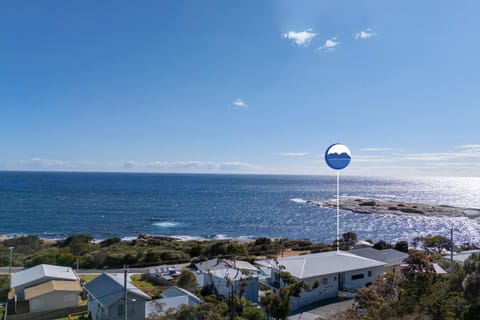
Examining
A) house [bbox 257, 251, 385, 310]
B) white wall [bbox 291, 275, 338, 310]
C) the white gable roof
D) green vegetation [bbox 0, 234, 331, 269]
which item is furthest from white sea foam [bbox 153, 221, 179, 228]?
white wall [bbox 291, 275, 338, 310]

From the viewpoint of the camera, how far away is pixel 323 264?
Result: 84.7 feet

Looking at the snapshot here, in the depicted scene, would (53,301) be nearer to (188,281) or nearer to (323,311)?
(188,281)

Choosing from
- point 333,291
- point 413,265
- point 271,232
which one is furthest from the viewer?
point 271,232

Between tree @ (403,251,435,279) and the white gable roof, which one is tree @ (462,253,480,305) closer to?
tree @ (403,251,435,279)

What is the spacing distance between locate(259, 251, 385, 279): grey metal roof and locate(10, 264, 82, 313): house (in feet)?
42.3

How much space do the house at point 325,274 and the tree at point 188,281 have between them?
16.2 ft

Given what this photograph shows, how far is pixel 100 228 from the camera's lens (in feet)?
210

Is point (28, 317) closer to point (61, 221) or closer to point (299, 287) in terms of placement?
point (299, 287)

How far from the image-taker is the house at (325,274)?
931 inches

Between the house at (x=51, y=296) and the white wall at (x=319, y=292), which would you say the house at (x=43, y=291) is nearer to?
the house at (x=51, y=296)

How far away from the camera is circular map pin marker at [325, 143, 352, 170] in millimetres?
13258

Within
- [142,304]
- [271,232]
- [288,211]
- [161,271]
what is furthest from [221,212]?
[142,304]

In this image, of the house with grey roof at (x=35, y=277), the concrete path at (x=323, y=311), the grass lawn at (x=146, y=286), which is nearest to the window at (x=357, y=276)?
the concrete path at (x=323, y=311)

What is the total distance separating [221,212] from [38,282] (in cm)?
6468
